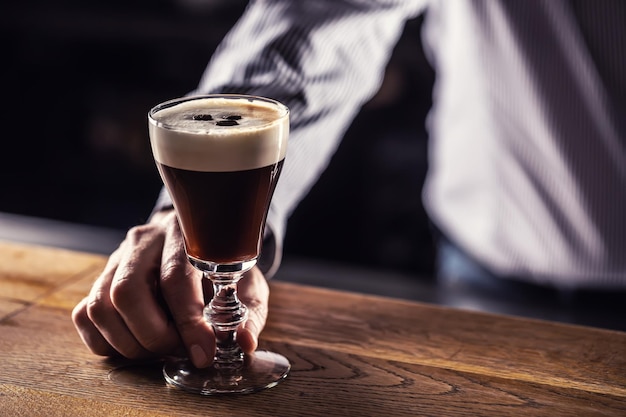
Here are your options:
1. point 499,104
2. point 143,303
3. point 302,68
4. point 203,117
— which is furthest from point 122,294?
point 499,104

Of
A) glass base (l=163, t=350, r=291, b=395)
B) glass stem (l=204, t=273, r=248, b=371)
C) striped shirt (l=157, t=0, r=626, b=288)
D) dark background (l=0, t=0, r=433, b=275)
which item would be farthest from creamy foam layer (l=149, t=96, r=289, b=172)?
dark background (l=0, t=0, r=433, b=275)

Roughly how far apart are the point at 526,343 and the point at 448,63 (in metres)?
1.07

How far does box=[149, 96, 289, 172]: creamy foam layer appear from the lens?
0.92 meters

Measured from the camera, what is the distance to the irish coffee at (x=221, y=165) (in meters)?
0.92

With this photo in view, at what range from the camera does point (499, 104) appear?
75.5 inches

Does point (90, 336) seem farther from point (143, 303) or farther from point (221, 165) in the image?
point (221, 165)

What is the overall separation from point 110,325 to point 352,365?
0.30m

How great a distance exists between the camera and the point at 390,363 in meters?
1.05

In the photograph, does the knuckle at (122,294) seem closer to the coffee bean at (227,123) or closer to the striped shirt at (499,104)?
the coffee bean at (227,123)

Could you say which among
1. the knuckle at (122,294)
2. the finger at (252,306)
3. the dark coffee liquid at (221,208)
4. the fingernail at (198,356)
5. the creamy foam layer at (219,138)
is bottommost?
the fingernail at (198,356)

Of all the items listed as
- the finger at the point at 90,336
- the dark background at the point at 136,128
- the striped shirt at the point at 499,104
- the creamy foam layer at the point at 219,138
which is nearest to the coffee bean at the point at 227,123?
the creamy foam layer at the point at 219,138

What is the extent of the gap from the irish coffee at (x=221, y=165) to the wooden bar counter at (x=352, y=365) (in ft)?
0.55

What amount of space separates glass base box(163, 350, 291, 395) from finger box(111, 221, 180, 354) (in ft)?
0.12

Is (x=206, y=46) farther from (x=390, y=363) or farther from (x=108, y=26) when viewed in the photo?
(x=390, y=363)
